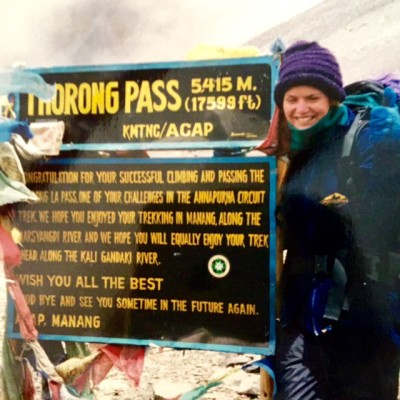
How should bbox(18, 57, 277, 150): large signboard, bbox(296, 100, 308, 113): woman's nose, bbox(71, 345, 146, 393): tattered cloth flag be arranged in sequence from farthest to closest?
bbox(71, 345, 146, 393): tattered cloth flag → bbox(18, 57, 277, 150): large signboard → bbox(296, 100, 308, 113): woman's nose

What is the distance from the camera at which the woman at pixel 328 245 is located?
2342mm

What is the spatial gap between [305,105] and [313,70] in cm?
A: 15

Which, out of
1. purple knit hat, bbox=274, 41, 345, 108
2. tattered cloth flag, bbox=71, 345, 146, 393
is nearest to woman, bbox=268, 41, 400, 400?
purple knit hat, bbox=274, 41, 345, 108

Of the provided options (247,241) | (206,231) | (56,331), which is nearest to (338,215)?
(247,241)

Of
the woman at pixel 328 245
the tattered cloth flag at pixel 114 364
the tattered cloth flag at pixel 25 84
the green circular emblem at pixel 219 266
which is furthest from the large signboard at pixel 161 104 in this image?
the tattered cloth flag at pixel 114 364

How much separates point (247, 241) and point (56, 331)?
1.04 m

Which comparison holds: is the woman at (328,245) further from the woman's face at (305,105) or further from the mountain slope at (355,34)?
the mountain slope at (355,34)

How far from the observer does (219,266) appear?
2.53 metres

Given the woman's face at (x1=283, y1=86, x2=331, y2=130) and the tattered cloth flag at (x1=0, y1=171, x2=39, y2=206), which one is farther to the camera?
the tattered cloth flag at (x1=0, y1=171, x2=39, y2=206)

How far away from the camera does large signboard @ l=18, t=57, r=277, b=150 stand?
2.51 m

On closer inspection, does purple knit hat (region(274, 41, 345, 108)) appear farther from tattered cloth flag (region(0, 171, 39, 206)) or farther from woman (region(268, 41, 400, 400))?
tattered cloth flag (region(0, 171, 39, 206))

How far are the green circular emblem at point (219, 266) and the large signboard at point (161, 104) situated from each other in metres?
0.51

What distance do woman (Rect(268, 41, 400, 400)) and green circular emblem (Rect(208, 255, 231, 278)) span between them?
276mm

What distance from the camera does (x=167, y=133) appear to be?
260 centimetres
